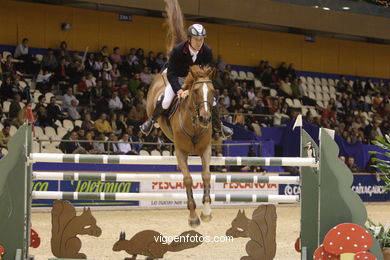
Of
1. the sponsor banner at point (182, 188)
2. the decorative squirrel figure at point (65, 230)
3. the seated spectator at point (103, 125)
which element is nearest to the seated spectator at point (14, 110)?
the seated spectator at point (103, 125)

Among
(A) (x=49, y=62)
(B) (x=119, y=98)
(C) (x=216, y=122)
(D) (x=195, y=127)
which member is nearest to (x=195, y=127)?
(D) (x=195, y=127)

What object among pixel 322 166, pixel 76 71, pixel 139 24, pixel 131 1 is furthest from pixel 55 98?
pixel 322 166

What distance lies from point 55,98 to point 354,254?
446 inches

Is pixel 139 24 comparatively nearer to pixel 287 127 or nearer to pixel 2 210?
pixel 287 127

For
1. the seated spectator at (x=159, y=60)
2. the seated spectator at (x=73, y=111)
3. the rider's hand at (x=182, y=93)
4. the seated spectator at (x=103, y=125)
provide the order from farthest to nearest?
the seated spectator at (x=159, y=60)
the seated spectator at (x=73, y=111)
the seated spectator at (x=103, y=125)
the rider's hand at (x=182, y=93)

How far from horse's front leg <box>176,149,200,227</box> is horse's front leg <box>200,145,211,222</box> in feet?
0.26

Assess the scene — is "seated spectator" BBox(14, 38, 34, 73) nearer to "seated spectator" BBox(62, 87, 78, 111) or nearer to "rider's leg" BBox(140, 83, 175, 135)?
"seated spectator" BBox(62, 87, 78, 111)

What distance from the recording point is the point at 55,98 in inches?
612

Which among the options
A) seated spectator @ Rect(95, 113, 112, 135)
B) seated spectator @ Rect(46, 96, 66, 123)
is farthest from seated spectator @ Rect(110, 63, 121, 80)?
seated spectator @ Rect(46, 96, 66, 123)

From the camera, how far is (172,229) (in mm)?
10359

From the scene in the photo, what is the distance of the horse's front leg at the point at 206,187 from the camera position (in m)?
5.55

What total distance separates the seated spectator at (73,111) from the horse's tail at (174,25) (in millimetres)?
8476

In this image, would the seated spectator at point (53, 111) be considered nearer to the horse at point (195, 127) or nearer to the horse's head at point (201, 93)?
the horse at point (195, 127)

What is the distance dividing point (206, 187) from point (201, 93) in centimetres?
87
